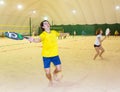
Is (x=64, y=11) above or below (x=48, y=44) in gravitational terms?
above

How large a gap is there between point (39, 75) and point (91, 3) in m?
34.5

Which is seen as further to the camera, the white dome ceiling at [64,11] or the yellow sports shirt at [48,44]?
the white dome ceiling at [64,11]

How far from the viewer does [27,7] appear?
140 ft

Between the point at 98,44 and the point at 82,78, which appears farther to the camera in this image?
the point at 98,44

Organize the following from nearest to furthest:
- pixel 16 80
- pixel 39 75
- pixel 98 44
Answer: pixel 16 80 < pixel 39 75 < pixel 98 44

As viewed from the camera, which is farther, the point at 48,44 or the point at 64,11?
the point at 64,11

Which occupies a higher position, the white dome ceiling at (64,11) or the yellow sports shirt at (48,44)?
the white dome ceiling at (64,11)

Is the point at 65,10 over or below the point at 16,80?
over

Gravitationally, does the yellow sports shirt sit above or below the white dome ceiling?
below

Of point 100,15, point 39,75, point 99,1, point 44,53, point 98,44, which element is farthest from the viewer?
point 100,15

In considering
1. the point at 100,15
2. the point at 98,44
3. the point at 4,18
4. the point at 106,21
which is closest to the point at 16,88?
the point at 98,44

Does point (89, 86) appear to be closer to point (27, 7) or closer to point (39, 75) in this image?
point (39, 75)

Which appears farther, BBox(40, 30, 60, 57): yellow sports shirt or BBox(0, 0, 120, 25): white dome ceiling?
BBox(0, 0, 120, 25): white dome ceiling

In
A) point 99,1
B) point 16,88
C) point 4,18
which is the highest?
point 99,1
